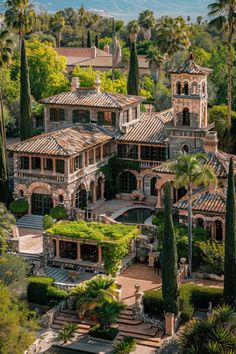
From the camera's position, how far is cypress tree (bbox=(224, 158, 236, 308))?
1757 inches

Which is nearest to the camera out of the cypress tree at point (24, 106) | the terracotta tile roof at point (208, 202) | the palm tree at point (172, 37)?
the terracotta tile roof at point (208, 202)

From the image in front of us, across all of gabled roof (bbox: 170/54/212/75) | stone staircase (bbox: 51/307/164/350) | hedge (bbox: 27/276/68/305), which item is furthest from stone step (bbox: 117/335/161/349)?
gabled roof (bbox: 170/54/212/75)

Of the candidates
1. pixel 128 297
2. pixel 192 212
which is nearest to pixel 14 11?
pixel 192 212

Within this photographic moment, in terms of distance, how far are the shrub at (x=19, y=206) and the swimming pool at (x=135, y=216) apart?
24.7ft

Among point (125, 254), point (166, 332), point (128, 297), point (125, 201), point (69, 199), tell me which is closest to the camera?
point (166, 332)

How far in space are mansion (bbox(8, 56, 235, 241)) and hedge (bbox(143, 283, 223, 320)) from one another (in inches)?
293

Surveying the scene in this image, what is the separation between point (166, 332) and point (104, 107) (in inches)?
1066

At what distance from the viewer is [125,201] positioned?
66750 mm

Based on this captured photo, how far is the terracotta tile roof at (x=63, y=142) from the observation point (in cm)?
6007

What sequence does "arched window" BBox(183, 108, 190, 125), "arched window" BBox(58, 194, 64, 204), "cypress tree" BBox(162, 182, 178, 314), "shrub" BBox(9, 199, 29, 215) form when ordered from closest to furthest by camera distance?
"cypress tree" BBox(162, 182, 178, 314) < "arched window" BBox(58, 194, 64, 204) < "shrub" BBox(9, 199, 29, 215) < "arched window" BBox(183, 108, 190, 125)

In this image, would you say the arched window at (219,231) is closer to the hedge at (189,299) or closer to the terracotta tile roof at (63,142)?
the hedge at (189,299)

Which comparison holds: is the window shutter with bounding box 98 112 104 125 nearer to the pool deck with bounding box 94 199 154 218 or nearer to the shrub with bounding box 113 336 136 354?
the pool deck with bounding box 94 199 154 218

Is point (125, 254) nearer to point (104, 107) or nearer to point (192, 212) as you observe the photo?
point (192, 212)

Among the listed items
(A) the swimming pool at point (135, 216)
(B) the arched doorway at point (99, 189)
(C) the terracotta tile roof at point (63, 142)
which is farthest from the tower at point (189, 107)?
(B) the arched doorway at point (99, 189)
